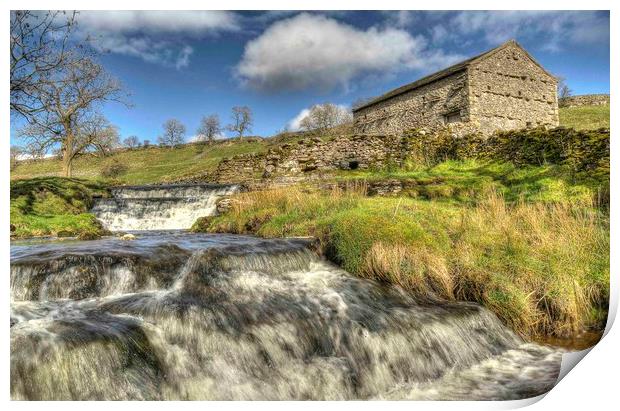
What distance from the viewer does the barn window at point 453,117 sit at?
22.8 m

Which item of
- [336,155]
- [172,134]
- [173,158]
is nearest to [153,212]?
[336,155]

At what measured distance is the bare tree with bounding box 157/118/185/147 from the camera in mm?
68894

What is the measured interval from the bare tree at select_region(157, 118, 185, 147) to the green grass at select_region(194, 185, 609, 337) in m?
65.4

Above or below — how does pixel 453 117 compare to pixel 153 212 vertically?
above

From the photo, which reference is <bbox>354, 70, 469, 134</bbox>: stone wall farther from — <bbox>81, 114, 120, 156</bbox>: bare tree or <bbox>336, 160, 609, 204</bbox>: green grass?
<bbox>81, 114, 120, 156</bbox>: bare tree

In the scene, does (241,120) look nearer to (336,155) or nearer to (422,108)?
(422,108)

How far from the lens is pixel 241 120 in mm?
66875

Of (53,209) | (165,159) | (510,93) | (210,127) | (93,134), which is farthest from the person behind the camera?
(210,127)

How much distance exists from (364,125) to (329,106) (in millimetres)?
27479

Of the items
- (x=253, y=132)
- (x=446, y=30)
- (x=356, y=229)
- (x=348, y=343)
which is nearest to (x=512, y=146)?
(x=446, y=30)

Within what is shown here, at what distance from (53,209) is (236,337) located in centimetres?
1076

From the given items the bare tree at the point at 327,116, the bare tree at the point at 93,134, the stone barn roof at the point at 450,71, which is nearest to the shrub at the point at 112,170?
the bare tree at the point at 93,134

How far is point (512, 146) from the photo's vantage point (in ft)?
48.1

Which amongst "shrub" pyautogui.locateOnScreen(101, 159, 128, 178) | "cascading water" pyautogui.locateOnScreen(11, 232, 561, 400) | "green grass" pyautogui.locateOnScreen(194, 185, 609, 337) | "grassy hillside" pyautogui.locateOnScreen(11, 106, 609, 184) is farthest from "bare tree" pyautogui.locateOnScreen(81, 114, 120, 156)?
"cascading water" pyautogui.locateOnScreen(11, 232, 561, 400)
